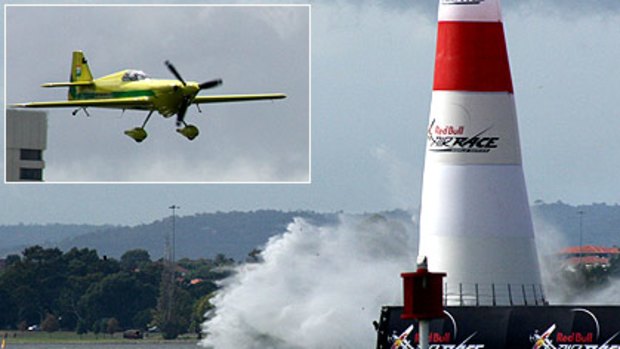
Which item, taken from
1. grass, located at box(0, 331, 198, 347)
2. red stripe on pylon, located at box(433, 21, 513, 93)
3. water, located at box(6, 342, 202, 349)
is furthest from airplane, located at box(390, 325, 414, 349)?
grass, located at box(0, 331, 198, 347)

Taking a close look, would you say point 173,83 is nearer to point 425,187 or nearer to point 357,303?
point 357,303

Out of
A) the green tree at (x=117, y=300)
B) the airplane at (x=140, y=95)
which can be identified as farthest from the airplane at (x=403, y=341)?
the green tree at (x=117, y=300)

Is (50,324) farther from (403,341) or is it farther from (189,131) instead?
(403,341)

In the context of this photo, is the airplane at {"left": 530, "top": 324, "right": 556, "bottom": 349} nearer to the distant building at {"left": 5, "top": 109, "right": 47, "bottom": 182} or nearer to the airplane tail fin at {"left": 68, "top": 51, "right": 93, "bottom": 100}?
the airplane tail fin at {"left": 68, "top": 51, "right": 93, "bottom": 100}

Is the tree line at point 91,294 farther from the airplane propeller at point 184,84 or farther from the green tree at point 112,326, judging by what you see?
the airplane propeller at point 184,84

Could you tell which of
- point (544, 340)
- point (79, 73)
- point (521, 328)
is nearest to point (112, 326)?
point (79, 73)

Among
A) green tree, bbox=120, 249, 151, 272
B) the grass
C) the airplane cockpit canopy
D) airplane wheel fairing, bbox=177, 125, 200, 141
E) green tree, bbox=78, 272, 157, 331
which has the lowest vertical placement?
airplane wheel fairing, bbox=177, 125, 200, 141
